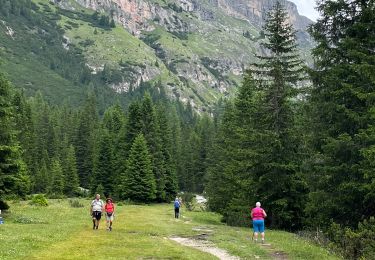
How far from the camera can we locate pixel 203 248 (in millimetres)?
23609

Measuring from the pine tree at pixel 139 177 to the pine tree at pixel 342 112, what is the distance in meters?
38.4

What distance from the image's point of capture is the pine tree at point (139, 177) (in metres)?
65.9

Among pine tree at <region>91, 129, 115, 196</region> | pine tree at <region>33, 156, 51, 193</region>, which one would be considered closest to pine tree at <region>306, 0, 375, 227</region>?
pine tree at <region>91, 129, 115, 196</region>

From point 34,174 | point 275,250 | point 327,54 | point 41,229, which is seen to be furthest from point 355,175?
point 34,174

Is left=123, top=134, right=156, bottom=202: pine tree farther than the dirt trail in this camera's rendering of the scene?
Yes

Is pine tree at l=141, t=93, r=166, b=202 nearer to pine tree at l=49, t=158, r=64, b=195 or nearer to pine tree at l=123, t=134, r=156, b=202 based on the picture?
pine tree at l=123, t=134, r=156, b=202

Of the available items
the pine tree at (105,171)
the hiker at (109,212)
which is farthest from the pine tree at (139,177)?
the hiker at (109,212)

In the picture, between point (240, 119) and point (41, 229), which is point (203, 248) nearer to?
point (41, 229)

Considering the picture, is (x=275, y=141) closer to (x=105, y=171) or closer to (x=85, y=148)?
(x=105, y=171)

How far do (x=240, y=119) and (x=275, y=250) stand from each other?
25.2 meters

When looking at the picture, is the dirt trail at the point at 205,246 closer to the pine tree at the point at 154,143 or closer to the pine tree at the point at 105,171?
the pine tree at the point at 154,143

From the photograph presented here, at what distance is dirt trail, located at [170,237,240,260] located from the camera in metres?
21.1

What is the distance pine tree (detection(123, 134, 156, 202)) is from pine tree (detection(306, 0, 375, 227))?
38.4 m

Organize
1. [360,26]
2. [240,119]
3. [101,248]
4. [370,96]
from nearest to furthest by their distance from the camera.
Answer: [101,248]
[370,96]
[360,26]
[240,119]
